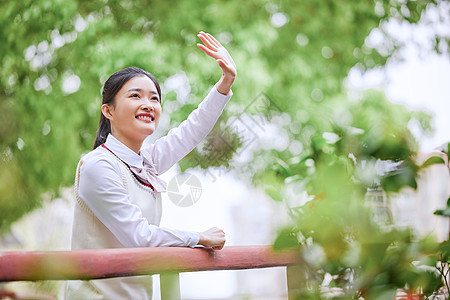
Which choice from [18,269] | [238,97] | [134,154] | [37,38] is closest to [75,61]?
[37,38]

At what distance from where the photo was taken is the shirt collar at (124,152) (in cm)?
115

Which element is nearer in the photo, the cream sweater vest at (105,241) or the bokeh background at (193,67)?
the cream sweater vest at (105,241)

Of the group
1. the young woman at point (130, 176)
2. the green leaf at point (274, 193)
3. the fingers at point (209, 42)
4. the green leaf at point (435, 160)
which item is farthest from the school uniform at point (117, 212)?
the green leaf at point (435, 160)

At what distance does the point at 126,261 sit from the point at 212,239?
216 millimetres

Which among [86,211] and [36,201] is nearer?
[86,211]

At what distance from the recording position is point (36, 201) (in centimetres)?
489

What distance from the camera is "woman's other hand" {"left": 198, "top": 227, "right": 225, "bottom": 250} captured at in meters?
0.93

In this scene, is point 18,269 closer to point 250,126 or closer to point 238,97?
point 238,97

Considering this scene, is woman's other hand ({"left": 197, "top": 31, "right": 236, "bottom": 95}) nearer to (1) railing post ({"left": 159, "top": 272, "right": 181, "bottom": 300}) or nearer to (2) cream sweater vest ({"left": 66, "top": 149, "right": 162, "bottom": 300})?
(2) cream sweater vest ({"left": 66, "top": 149, "right": 162, "bottom": 300})

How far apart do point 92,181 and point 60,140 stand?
331 cm

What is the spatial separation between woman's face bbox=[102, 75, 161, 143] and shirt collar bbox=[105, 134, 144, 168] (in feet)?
0.10

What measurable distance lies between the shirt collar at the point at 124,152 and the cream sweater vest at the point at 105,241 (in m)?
0.03

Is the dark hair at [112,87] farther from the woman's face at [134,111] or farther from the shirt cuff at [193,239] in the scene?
the shirt cuff at [193,239]

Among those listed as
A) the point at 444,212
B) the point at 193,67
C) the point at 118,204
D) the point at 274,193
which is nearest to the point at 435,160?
the point at 444,212
